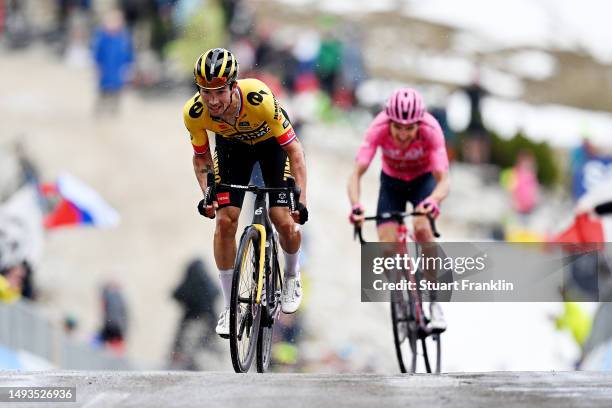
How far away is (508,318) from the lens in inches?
759

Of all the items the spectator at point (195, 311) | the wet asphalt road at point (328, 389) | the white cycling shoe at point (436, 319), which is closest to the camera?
the wet asphalt road at point (328, 389)

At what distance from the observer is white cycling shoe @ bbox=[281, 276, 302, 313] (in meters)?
10.3

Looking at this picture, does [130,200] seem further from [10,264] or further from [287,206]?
[287,206]

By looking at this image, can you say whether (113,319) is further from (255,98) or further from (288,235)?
(255,98)

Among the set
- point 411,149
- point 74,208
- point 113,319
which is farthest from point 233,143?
point 113,319

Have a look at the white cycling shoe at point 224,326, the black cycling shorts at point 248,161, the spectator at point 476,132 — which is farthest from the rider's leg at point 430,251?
the spectator at point 476,132

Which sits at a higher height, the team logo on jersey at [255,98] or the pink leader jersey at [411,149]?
the team logo on jersey at [255,98]

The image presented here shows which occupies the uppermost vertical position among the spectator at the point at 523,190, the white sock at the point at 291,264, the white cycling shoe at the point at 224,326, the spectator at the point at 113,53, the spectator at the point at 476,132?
the spectator at the point at 113,53

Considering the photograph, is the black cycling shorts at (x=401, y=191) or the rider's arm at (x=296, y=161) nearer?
the rider's arm at (x=296, y=161)

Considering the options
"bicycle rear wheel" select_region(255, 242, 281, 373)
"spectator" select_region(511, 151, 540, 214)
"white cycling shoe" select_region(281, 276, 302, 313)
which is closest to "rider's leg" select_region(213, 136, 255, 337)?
"bicycle rear wheel" select_region(255, 242, 281, 373)

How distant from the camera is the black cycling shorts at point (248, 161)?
964 centimetres

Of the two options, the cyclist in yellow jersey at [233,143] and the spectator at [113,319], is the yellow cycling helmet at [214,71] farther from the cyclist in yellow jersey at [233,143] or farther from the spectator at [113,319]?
the spectator at [113,319]

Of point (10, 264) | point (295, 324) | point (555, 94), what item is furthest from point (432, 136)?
point (555, 94)

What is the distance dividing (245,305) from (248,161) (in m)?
0.95
